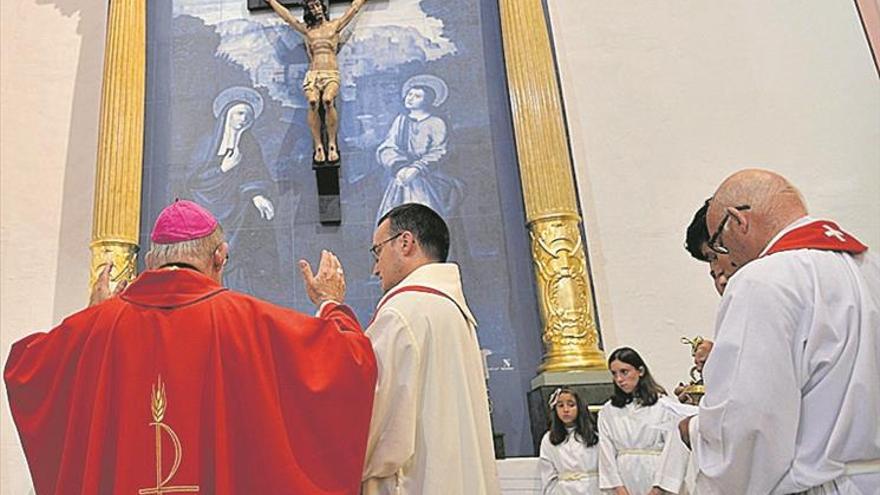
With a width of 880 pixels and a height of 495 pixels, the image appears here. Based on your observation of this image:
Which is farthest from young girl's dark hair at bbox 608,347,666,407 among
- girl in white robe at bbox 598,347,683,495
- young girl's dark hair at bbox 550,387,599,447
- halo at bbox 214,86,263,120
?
halo at bbox 214,86,263,120

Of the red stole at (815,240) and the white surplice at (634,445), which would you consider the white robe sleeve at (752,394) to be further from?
the white surplice at (634,445)

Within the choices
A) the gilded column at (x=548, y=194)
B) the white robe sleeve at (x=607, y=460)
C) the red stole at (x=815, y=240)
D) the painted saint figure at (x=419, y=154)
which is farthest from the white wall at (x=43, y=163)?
the red stole at (x=815, y=240)

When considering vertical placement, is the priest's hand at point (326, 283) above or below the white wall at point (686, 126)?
below

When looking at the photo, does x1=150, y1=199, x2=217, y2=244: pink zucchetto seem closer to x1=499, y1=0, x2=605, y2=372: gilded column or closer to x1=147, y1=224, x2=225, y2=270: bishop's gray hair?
x1=147, y1=224, x2=225, y2=270: bishop's gray hair

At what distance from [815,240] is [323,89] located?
18.1 feet

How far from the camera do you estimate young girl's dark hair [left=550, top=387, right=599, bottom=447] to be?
18.1ft

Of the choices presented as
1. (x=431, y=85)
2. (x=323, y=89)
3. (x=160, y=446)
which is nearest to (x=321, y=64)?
(x=323, y=89)

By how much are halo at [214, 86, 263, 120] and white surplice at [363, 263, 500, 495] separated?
17.6ft

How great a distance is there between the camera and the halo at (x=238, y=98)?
7781 millimetres

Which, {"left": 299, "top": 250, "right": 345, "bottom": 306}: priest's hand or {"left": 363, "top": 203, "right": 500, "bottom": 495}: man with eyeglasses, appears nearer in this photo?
{"left": 363, "top": 203, "right": 500, "bottom": 495}: man with eyeglasses

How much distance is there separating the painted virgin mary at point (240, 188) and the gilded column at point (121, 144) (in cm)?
59

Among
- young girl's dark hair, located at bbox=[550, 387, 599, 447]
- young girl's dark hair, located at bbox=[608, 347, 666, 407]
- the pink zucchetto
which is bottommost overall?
young girl's dark hair, located at bbox=[550, 387, 599, 447]

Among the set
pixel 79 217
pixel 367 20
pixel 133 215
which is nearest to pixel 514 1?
pixel 367 20

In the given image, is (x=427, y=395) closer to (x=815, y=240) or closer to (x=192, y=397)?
(x=192, y=397)
